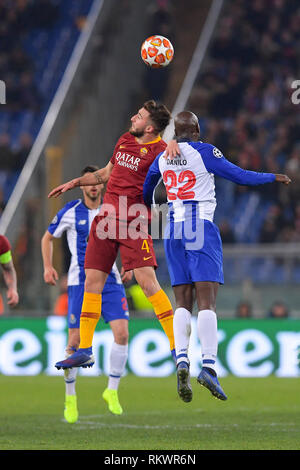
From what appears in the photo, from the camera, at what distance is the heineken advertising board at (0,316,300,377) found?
1612 cm

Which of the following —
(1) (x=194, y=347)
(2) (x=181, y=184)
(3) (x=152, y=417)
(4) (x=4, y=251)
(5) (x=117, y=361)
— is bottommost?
(1) (x=194, y=347)

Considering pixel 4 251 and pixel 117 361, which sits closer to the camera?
pixel 4 251

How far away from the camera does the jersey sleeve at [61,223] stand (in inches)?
433

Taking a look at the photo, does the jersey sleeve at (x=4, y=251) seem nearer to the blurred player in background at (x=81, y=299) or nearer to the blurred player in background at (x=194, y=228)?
the blurred player in background at (x=81, y=299)

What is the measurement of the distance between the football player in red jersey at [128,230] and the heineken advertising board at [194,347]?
6.98 m

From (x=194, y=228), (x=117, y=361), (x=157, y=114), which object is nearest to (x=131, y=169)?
(x=157, y=114)

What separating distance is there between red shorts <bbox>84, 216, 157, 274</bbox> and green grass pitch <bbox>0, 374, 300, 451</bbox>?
1572mm

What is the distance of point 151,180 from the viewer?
29.2 feet

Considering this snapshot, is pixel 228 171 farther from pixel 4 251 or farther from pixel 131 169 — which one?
pixel 4 251

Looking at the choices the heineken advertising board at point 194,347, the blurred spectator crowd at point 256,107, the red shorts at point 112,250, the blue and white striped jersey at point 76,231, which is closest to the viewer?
the red shorts at point 112,250

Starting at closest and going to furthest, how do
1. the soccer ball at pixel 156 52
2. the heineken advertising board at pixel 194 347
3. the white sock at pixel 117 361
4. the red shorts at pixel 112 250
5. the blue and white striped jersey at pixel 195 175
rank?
the blue and white striped jersey at pixel 195 175, the red shorts at pixel 112 250, the soccer ball at pixel 156 52, the white sock at pixel 117 361, the heineken advertising board at pixel 194 347

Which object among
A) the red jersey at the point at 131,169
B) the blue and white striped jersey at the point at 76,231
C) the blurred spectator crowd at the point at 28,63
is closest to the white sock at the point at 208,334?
the red jersey at the point at 131,169

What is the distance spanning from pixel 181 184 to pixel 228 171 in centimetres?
42

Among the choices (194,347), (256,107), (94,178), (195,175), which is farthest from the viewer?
(256,107)
